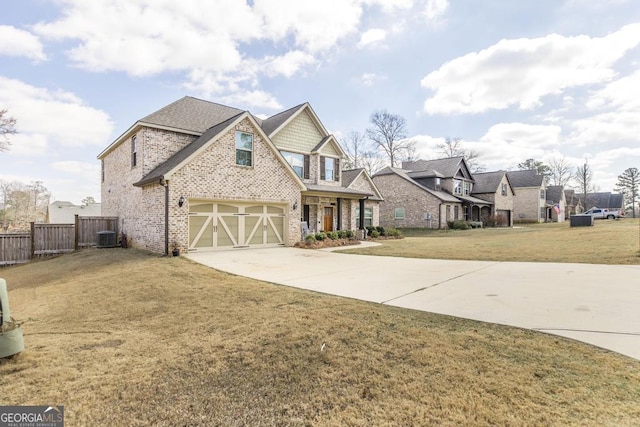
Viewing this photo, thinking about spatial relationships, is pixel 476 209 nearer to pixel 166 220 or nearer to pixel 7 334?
pixel 166 220

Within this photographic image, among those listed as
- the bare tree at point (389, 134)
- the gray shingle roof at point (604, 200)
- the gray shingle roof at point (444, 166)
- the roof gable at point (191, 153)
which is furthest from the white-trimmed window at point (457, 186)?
the gray shingle roof at point (604, 200)

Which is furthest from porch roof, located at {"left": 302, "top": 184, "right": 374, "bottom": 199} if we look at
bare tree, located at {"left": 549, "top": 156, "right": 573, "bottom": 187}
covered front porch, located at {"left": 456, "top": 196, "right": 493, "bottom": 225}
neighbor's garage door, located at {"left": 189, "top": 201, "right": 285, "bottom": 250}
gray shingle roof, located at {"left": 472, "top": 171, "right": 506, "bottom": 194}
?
bare tree, located at {"left": 549, "top": 156, "right": 573, "bottom": 187}

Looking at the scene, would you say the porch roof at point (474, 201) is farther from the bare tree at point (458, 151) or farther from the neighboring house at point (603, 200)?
the neighboring house at point (603, 200)

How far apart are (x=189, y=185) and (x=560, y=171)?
77330 mm

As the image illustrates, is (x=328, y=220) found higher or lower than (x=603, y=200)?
lower

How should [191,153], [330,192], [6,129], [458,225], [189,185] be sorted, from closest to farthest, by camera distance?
[189,185], [191,153], [330,192], [6,129], [458,225]

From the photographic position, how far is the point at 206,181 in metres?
13.0

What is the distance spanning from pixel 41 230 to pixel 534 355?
1890 cm

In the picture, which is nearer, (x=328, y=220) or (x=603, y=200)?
(x=328, y=220)

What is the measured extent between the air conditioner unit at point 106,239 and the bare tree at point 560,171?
77.6 m

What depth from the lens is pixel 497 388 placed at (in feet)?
9.19

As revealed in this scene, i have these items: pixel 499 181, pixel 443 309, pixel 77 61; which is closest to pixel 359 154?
pixel 499 181

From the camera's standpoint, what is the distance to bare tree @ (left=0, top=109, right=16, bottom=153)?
2064cm

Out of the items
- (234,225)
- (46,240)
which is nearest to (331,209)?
(234,225)
